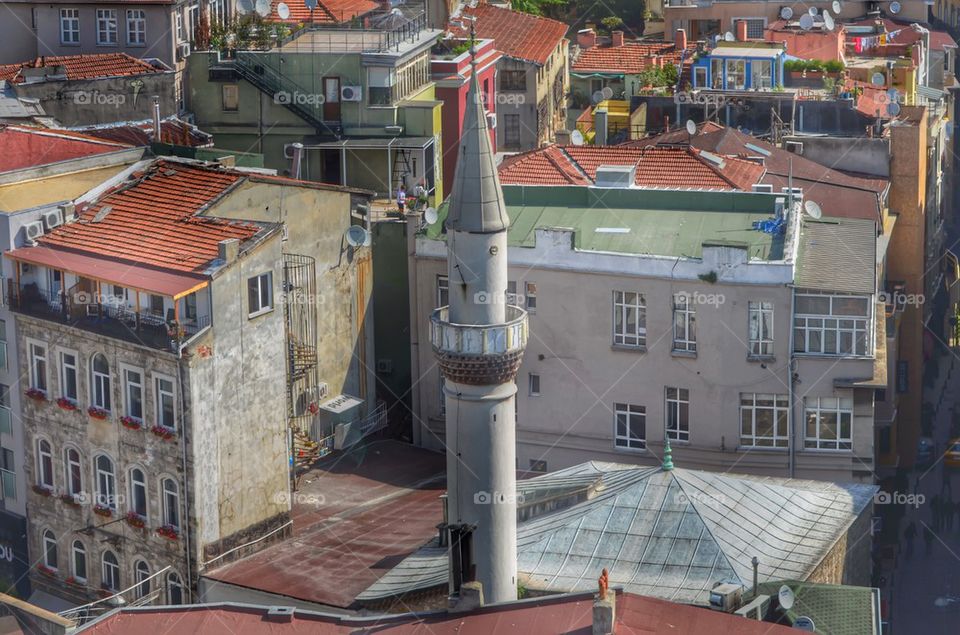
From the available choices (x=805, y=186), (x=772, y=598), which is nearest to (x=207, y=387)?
(x=772, y=598)

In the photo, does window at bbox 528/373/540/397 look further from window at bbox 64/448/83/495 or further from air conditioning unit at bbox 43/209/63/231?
air conditioning unit at bbox 43/209/63/231

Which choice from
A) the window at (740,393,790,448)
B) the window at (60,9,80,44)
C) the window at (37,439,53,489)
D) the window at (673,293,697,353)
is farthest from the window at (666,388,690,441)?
the window at (60,9,80,44)

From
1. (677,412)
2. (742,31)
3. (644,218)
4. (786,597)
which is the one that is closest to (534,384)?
(677,412)

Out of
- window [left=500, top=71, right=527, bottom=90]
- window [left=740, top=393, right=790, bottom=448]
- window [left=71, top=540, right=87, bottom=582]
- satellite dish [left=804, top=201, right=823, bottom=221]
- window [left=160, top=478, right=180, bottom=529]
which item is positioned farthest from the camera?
window [left=500, top=71, right=527, bottom=90]

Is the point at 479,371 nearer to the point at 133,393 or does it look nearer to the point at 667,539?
the point at 667,539

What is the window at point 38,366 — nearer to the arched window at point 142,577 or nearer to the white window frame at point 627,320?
the arched window at point 142,577
